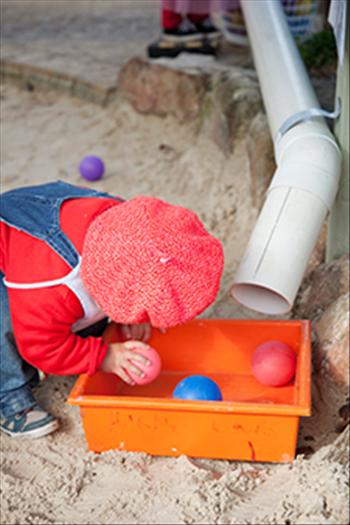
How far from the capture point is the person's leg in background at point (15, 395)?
1885 mm

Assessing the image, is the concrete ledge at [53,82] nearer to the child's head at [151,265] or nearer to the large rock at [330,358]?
the large rock at [330,358]

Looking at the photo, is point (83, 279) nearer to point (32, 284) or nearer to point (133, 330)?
point (32, 284)

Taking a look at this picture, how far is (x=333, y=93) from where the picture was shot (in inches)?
114

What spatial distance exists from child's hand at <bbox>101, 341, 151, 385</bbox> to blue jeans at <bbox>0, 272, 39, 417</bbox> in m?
0.26

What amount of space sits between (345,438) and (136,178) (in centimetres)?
192

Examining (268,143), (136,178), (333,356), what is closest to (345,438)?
(333,356)

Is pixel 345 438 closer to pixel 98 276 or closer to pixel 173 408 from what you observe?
pixel 173 408

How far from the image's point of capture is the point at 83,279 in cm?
166

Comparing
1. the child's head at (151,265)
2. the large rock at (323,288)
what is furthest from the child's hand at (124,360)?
the large rock at (323,288)

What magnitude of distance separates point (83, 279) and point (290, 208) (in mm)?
562

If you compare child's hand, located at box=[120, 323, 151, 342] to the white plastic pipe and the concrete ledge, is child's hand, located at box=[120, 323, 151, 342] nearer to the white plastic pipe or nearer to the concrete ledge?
the white plastic pipe

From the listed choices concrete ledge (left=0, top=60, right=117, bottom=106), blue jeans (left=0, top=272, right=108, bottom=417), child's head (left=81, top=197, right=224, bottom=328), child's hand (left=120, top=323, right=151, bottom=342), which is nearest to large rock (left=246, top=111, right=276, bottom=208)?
child's hand (left=120, top=323, right=151, bottom=342)

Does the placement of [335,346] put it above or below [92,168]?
above

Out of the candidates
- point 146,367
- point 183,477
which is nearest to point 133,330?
point 146,367
